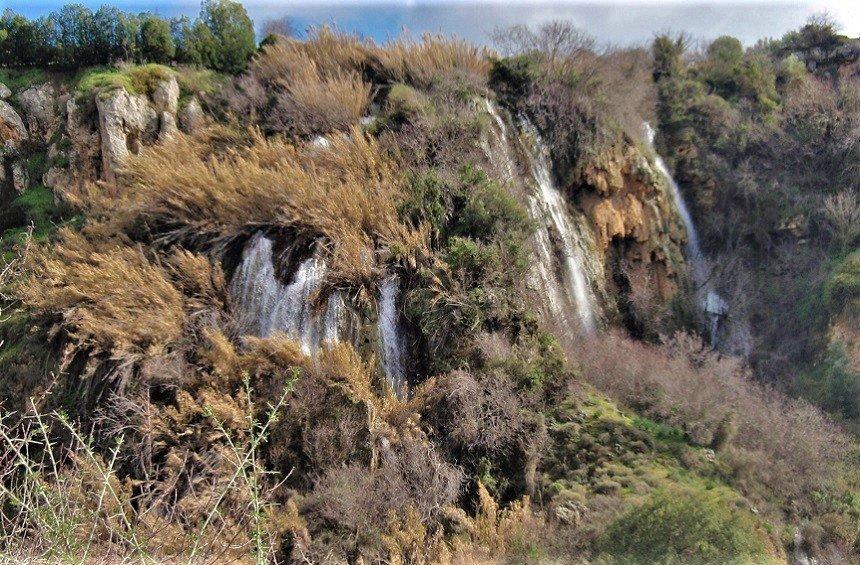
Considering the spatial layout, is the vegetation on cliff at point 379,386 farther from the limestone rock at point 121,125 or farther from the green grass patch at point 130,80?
the green grass patch at point 130,80

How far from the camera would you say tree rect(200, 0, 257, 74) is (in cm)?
1198

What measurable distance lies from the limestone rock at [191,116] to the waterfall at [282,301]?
15.2 feet

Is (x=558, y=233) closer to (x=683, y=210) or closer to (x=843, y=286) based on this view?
(x=843, y=286)

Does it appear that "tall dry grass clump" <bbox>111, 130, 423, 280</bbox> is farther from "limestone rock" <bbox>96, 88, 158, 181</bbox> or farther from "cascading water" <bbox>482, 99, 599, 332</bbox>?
"cascading water" <bbox>482, 99, 599, 332</bbox>

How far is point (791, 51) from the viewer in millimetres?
18719

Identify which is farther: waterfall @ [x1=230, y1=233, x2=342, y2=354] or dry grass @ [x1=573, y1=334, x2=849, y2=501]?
waterfall @ [x1=230, y1=233, x2=342, y2=354]

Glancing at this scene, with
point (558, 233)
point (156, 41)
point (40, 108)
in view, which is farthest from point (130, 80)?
point (558, 233)

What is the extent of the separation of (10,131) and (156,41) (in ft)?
11.7

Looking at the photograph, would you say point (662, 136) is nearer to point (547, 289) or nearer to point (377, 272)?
point (547, 289)

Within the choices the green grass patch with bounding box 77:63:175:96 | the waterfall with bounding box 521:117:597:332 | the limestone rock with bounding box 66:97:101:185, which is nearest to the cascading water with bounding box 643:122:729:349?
the waterfall with bounding box 521:117:597:332

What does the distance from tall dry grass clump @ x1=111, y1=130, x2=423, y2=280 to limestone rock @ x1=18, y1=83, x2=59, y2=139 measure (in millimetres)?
5022

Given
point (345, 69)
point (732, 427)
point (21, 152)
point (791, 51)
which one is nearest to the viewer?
point (732, 427)

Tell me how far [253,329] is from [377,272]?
169cm

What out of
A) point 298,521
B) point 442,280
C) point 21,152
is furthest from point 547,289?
point 21,152
